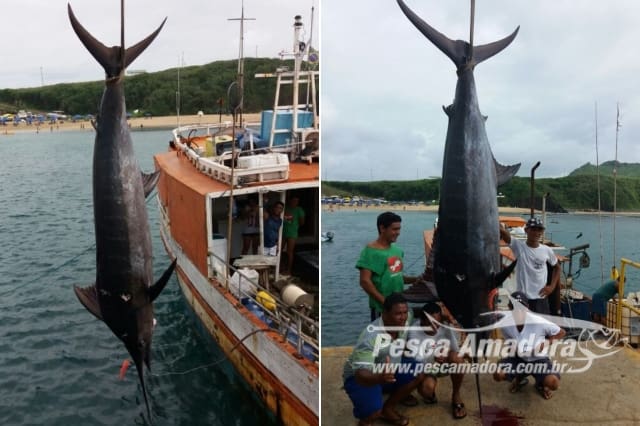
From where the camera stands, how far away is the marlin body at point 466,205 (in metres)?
2.82

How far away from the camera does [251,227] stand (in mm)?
7477

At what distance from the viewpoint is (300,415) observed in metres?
4.90

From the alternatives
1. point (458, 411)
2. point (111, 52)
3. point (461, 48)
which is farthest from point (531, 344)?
point (111, 52)

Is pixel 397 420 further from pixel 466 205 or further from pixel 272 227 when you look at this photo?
pixel 272 227

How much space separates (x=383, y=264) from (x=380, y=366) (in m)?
0.63

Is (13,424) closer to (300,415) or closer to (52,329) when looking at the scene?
(52,329)

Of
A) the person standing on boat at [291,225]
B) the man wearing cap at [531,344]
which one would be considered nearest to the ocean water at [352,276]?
the man wearing cap at [531,344]

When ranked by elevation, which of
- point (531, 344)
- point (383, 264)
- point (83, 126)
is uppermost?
point (83, 126)

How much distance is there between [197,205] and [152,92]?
3439 centimetres

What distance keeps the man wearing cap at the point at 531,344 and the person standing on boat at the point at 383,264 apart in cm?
93

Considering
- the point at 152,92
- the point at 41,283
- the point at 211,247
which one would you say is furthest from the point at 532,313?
the point at 152,92

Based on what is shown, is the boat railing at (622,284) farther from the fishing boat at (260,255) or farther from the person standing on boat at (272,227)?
the person standing on boat at (272,227)

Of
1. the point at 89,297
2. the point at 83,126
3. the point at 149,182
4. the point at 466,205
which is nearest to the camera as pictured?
the point at 466,205

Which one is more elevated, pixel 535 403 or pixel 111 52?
pixel 111 52
